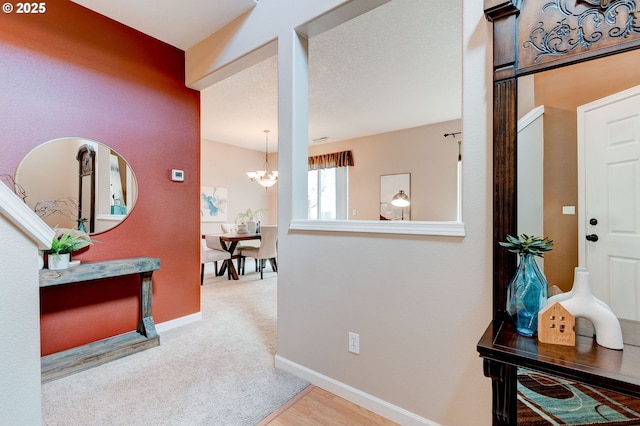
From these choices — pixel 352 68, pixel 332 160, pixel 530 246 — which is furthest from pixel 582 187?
pixel 332 160

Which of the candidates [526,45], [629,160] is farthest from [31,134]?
[629,160]

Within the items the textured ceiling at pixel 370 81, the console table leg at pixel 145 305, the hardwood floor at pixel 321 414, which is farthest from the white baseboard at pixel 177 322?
the textured ceiling at pixel 370 81

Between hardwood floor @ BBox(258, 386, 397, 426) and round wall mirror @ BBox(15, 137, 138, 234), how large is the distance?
2054 millimetres

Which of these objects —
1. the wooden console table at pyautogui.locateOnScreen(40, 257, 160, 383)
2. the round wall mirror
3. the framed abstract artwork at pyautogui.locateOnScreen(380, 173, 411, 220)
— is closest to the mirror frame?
the wooden console table at pyautogui.locateOnScreen(40, 257, 160, 383)

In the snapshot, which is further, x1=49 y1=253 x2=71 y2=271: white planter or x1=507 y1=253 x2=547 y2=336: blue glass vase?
x1=49 y1=253 x2=71 y2=271: white planter

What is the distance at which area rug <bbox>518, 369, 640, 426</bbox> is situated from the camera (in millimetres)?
870

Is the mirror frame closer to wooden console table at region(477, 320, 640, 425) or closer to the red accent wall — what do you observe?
wooden console table at region(477, 320, 640, 425)

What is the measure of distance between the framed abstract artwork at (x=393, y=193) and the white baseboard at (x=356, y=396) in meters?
4.51

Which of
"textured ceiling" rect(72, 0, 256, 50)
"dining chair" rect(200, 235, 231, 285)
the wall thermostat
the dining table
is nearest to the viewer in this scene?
"textured ceiling" rect(72, 0, 256, 50)

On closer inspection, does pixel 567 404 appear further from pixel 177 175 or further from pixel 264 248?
pixel 264 248

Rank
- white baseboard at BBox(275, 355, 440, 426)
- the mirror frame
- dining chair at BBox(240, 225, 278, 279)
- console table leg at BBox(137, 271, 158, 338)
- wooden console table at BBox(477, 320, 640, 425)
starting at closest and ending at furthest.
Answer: wooden console table at BBox(477, 320, 640, 425) < the mirror frame < white baseboard at BBox(275, 355, 440, 426) < console table leg at BBox(137, 271, 158, 338) < dining chair at BBox(240, 225, 278, 279)

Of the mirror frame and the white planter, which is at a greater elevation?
the mirror frame

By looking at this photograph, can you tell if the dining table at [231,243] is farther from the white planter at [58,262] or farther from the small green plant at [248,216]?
the white planter at [58,262]

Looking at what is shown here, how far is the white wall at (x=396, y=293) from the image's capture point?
132 cm
